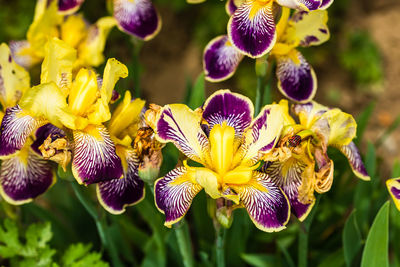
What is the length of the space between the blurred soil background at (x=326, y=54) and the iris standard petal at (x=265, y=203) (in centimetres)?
168

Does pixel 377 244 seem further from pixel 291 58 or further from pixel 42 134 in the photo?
pixel 42 134

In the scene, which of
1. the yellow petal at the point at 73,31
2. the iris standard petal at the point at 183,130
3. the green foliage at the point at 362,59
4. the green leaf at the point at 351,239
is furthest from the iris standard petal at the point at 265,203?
the green foliage at the point at 362,59

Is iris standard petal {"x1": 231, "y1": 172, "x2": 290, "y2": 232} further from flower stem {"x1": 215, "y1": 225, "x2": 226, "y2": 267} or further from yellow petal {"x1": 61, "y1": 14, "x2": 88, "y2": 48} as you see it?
yellow petal {"x1": 61, "y1": 14, "x2": 88, "y2": 48}

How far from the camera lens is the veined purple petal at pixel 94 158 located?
100cm

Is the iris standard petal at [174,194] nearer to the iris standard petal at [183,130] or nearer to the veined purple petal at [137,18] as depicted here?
the iris standard petal at [183,130]

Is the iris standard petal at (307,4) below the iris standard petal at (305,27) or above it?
above

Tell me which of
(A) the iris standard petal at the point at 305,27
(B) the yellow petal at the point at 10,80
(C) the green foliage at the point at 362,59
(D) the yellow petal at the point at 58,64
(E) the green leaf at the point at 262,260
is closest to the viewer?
(D) the yellow petal at the point at 58,64

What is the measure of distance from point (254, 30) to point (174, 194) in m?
0.44

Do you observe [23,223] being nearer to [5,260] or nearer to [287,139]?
[5,260]

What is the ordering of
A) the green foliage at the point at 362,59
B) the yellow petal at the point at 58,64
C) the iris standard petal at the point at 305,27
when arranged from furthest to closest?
1. the green foliage at the point at 362,59
2. the iris standard petal at the point at 305,27
3. the yellow petal at the point at 58,64

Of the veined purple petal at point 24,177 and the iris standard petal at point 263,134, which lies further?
the veined purple petal at point 24,177

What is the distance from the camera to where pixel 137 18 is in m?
1.54

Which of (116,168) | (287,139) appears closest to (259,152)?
(287,139)

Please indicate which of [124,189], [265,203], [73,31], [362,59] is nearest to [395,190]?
[265,203]
